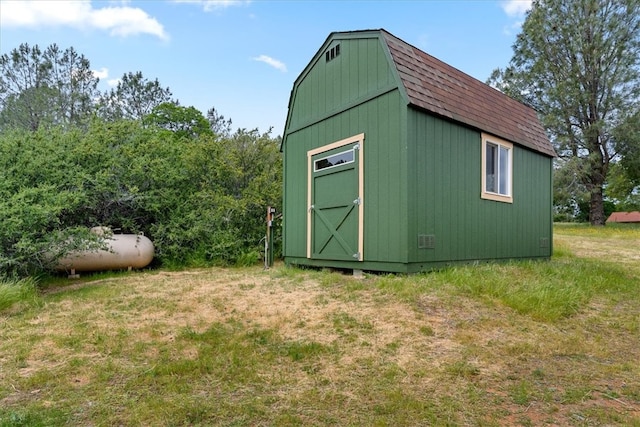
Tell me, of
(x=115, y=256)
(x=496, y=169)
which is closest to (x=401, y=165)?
(x=496, y=169)

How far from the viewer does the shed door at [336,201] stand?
18.6 ft

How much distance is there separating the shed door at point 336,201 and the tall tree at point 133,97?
19.4m

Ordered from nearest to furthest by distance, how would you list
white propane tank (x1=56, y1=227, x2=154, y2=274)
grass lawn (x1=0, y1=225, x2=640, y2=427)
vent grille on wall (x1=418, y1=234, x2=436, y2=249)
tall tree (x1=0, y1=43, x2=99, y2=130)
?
grass lawn (x1=0, y1=225, x2=640, y2=427), vent grille on wall (x1=418, y1=234, x2=436, y2=249), white propane tank (x1=56, y1=227, x2=154, y2=274), tall tree (x1=0, y1=43, x2=99, y2=130)

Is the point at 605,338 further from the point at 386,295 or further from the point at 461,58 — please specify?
the point at 461,58

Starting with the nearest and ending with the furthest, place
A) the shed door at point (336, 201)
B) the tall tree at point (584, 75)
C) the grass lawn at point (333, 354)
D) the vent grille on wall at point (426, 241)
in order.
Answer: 1. the grass lawn at point (333, 354)
2. the vent grille on wall at point (426, 241)
3. the shed door at point (336, 201)
4. the tall tree at point (584, 75)

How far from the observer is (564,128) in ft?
59.8

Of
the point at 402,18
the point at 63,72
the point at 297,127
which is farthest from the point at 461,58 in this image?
the point at 63,72

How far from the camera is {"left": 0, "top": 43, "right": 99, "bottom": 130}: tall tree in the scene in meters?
18.2

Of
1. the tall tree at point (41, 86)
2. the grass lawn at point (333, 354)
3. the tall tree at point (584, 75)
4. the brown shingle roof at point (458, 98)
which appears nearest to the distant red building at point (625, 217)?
the tall tree at point (584, 75)

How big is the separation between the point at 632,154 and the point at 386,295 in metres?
18.5

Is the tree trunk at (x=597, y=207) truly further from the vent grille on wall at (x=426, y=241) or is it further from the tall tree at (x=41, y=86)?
the tall tree at (x=41, y=86)

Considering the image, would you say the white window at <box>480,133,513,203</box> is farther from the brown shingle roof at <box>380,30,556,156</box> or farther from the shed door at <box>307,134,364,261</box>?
the shed door at <box>307,134,364,261</box>

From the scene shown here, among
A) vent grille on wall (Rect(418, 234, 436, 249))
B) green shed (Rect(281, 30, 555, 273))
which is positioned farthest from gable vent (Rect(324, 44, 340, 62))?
vent grille on wall (Rect(418, 234, 436, 249))

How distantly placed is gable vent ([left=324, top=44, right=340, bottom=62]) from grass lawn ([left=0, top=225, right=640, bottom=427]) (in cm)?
377
